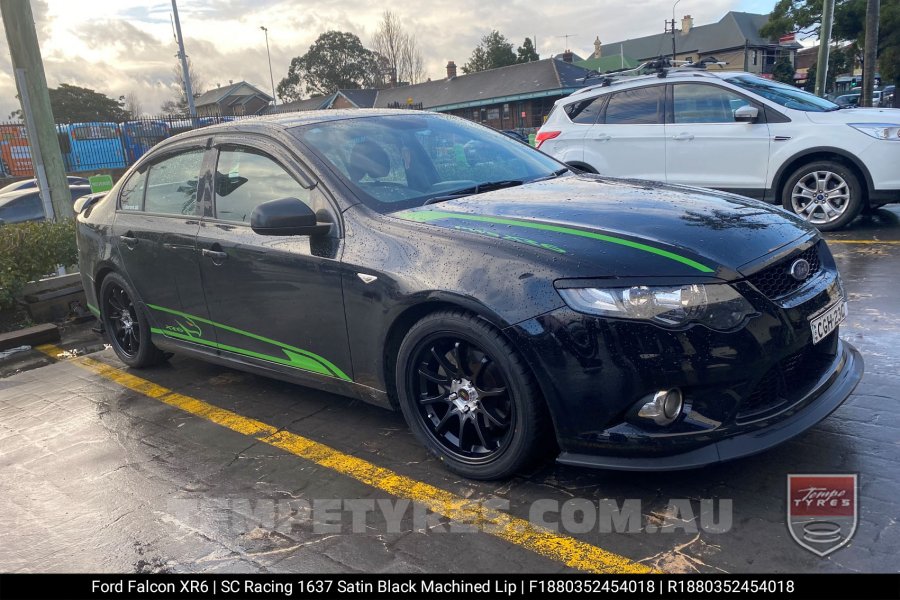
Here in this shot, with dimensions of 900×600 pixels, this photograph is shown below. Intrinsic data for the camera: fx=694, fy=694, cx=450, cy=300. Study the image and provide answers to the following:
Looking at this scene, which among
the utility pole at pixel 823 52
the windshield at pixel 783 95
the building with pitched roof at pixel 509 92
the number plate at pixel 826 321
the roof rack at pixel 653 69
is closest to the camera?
the number plate at pixel 826 321

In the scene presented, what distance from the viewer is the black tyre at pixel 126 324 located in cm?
484

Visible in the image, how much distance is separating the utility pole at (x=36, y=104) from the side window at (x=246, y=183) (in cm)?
484

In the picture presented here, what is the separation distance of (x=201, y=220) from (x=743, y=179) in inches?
235

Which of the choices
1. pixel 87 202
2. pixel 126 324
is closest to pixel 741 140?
pixel 126 324

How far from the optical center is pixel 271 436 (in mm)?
3738

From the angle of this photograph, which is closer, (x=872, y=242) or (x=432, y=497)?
(x=432, y=497)

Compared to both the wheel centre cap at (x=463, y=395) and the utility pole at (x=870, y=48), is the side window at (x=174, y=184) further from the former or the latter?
Answer: the utility pole at (x=870, y=48)

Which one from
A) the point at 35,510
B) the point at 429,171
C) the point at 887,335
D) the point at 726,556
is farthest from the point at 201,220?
the point at 887,335

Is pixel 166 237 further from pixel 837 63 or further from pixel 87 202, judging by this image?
pixel 837 63

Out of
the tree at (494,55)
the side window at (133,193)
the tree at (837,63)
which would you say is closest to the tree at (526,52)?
the tree at (494,55)

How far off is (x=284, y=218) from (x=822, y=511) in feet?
8.27

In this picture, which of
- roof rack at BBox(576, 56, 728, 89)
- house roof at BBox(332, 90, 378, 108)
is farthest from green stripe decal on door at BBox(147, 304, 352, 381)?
house roof at BBox(332, 90, 378, 108)

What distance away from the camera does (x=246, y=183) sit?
393 cm
